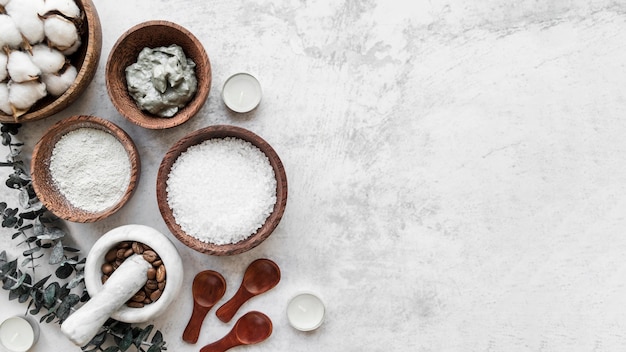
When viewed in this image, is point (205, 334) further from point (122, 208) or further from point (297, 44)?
point (297, 44)

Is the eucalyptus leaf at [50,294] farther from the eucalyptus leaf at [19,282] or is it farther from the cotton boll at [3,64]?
the cotton boll at [3,64]

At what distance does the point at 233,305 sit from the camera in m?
1.89

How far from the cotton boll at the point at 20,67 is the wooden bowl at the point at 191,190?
41cm

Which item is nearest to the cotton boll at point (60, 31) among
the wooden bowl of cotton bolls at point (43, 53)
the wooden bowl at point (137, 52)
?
the wooden bowl of cotton bolls at point (43, 53)

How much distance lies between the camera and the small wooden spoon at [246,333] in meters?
1.89

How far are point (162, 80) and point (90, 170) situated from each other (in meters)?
0.34

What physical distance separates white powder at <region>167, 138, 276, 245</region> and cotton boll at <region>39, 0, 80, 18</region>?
49 centimetres

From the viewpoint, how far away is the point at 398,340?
6.22ft

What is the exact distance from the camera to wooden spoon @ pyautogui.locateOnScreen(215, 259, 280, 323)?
6.19 feet

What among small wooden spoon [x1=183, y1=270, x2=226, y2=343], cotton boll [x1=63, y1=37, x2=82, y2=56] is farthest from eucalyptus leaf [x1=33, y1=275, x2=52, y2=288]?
cotton boll [x1=63, y1=37, x2=82, y2=56]

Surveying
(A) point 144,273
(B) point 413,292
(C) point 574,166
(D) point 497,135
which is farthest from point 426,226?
(A) point 144,273

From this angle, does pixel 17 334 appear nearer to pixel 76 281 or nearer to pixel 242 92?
pixel 76 281

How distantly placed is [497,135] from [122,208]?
119 centimetres

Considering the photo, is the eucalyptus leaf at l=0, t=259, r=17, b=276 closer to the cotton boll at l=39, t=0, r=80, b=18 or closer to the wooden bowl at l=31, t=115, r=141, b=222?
the wooden bowl at l=31, t=115, r=141, b=222
